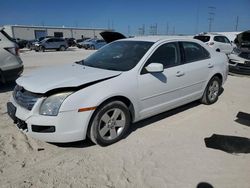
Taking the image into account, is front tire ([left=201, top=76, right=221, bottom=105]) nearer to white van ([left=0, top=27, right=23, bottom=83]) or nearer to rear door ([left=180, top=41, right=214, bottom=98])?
rear door ([left=180, top=41, right=214, bottom=98])

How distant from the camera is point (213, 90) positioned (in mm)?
5668

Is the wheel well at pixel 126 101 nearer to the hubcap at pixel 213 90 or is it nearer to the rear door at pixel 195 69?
the rear door at pixel 195 69

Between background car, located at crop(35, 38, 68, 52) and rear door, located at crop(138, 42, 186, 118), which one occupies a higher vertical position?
rear door, located at crop(138, 42, 186, 118)

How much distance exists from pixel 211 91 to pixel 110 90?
3108mm

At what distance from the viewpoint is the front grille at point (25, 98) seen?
3.30m

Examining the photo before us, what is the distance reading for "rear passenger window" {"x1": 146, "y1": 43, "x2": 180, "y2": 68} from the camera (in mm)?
4199

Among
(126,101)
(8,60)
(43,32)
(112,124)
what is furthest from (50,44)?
(43,32)

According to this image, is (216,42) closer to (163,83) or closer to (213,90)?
(213,90)

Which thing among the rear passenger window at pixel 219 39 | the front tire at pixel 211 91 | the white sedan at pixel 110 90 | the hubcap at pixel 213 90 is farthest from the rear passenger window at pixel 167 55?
the rear passenger window at pixel 219 39

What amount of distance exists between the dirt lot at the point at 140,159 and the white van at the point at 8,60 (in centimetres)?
228

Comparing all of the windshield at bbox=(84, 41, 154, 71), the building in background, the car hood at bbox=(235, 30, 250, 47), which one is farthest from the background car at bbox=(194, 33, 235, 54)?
the building in background

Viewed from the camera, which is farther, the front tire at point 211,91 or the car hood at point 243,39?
the car hood at point 243,39

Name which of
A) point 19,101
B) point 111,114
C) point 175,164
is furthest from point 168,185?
point 19,101

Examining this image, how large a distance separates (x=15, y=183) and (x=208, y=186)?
7.59 feet
